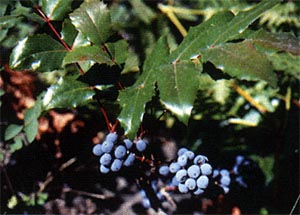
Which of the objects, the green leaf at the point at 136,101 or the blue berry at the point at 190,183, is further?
the blue berry at the point at 190,183

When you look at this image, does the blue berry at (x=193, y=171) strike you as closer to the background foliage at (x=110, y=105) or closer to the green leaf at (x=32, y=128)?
the background foliage at (x=110, y=105)

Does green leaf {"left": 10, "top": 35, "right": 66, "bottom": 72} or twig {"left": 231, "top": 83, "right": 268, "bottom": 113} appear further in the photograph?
twig {"left": 231, "top": 83, "right": 268, "bottom": 113}

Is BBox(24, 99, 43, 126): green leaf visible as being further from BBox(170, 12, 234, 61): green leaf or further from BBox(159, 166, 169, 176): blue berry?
BBox(170, 12, 234, 61): green leaf

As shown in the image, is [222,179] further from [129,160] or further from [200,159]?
[129,160]

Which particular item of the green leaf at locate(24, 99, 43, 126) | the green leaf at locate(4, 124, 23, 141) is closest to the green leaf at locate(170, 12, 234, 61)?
the green leaf at locate(24, 99, 43, 126)

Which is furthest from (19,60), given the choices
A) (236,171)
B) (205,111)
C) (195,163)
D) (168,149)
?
(168,149)

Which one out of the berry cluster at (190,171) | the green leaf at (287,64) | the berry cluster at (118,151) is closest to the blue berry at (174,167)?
the berry cluster at (190,171)
